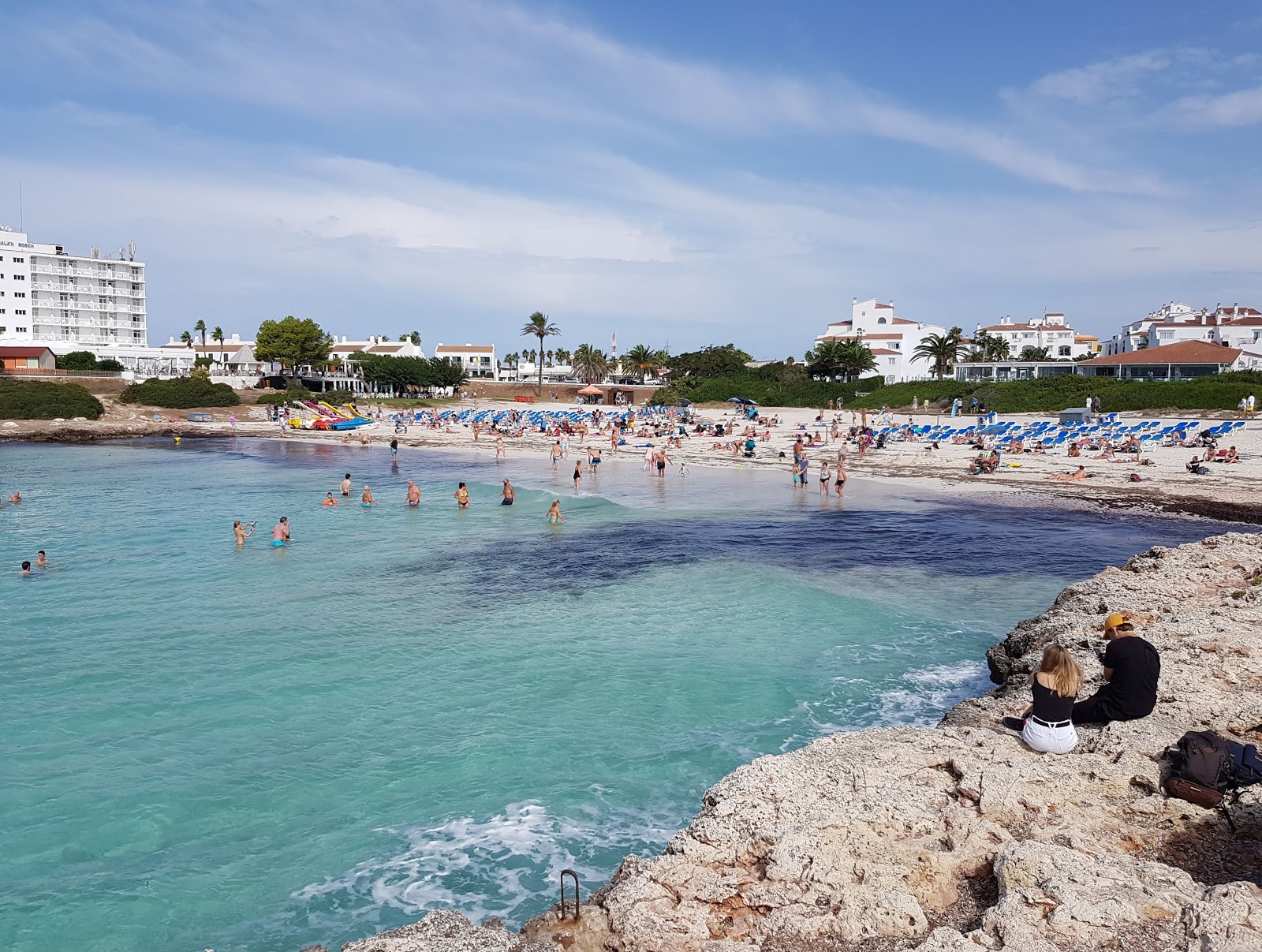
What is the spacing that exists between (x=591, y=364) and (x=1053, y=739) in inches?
4648

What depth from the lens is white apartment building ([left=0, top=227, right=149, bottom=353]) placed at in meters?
96.2

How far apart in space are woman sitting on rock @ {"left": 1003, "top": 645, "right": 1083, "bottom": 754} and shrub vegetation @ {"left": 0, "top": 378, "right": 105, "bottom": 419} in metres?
70.7

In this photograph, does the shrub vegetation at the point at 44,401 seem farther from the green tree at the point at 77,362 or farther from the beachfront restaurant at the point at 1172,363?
the beachfront restaurant at the point at 1172,363

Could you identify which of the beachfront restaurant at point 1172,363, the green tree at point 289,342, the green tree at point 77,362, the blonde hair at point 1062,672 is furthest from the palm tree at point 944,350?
the green tree at point 77,362

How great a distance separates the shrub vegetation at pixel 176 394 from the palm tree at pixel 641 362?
54.5 m

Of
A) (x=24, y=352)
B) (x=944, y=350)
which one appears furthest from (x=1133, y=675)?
(x=24, y=352)

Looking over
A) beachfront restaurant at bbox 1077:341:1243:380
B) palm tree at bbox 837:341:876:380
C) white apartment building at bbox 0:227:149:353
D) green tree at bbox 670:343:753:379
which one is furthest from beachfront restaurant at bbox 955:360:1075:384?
white apartment building at bbox 0:227:149:353

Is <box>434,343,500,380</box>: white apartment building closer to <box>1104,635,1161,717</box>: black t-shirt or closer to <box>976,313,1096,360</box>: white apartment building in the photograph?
<box>976,313,1096,360</box>: white apartment building

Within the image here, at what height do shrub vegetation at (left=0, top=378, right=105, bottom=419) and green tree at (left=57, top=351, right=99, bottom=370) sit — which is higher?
green tree at (left=57, top=351, right=99, bottom=370)

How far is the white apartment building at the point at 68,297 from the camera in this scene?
316 ft

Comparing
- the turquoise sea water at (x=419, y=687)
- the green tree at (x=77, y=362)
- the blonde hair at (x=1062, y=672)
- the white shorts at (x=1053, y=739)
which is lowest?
the turquoise sea water at (x=419, y=687)

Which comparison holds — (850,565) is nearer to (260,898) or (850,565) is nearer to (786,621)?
(786,621)

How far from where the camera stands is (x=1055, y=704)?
7.18m

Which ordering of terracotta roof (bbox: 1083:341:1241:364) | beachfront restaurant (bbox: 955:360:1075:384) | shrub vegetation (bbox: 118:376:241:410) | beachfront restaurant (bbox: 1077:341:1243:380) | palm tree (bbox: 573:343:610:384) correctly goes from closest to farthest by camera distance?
beachfront restaurant (bbox: 1077:341:1243:380), terracotta roof (bbox: 1083:341:1241:364), shrub vegetation (bbox: 118:376:241:410), beachfront restaurant (bbox: 955:360:1075:384), palm tree (bbox: 573:343:610:384)
